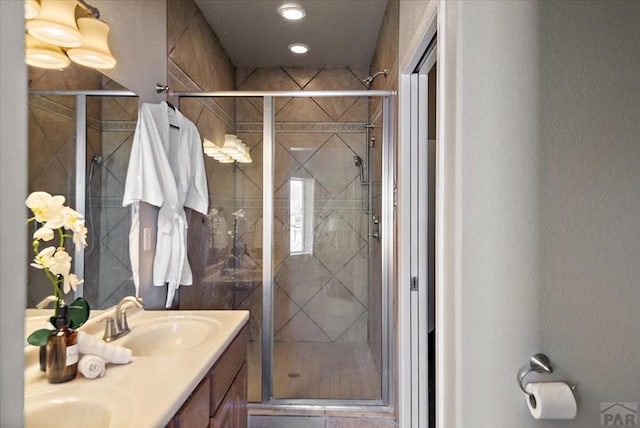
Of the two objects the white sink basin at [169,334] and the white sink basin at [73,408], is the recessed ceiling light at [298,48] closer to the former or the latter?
the white sink basin at [169,334]

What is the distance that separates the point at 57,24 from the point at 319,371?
253 cm

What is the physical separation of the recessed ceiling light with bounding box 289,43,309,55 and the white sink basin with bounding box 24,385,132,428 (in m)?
2.92

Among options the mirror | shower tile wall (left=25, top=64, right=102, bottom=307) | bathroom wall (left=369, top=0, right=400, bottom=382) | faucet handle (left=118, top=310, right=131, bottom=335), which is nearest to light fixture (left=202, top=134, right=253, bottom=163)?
bathroom wall (left=369, top=0, right=400, bottom=382)

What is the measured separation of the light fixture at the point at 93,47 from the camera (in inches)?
52.1

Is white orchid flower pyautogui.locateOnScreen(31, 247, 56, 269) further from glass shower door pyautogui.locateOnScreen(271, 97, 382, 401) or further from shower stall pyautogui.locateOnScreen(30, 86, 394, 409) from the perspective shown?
glass shower door pyautogui.locateOnScreen(271, 97, 382, 401)

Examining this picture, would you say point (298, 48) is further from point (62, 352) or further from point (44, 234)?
point (62, 352)

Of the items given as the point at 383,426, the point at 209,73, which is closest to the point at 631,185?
the point at 383,426

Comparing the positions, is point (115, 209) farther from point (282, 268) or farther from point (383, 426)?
point (383, 426)

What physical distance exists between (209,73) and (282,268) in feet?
5.29

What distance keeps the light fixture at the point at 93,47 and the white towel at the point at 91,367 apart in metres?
0.99

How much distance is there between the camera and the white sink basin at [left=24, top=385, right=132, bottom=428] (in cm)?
91

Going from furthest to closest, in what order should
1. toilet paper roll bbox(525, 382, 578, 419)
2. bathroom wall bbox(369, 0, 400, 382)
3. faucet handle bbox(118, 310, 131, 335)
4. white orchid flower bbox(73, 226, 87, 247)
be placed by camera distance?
bathroom wall bbox(369, 0, 400, 382) < faucet handle bbox(118, 310, 131, 335) < white orchid flower bbox(73, 226, 87, 247) < toilet paper roll bbox(525, 382, 578, 419)

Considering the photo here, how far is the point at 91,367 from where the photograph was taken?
108cm

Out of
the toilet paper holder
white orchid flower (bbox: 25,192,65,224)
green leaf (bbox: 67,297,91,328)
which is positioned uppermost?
white orchid flower (bbox: 25,192,65,224)
